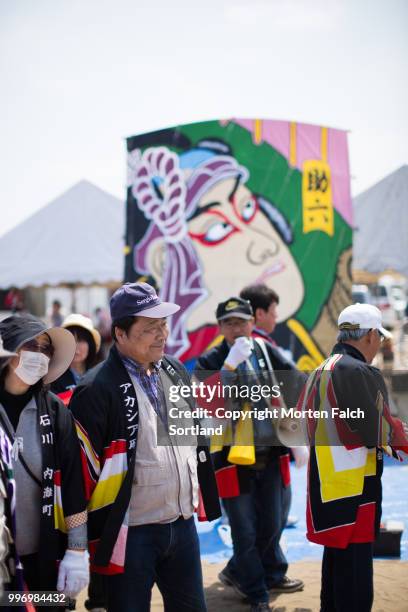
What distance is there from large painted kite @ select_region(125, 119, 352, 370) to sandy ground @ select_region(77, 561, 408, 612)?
203 inches

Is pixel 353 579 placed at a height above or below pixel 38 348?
below

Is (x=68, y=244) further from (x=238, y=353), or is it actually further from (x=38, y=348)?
(x=38, y=348)

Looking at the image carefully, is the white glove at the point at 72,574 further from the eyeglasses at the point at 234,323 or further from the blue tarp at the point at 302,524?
the blue tarp at the point at 302,524

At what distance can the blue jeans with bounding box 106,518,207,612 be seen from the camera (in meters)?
2.88

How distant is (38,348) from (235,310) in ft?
6.13

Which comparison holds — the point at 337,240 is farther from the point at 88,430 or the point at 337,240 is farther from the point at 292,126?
the point at 88,430

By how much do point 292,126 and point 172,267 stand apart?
2.79 meters

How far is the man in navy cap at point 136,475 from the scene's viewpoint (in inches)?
113

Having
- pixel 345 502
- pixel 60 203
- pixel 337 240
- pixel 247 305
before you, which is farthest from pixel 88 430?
pixel 60 203

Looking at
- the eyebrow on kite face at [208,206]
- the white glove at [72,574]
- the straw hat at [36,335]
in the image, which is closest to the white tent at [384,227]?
the eyebrow on kite face at [208,206]

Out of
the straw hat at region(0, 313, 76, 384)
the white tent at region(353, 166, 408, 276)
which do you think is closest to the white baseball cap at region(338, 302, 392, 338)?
the straw hat at region(0, 313, 76, 384)

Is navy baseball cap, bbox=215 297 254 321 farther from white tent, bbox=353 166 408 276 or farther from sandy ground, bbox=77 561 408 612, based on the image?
white tent, bbox=353 166 408 276

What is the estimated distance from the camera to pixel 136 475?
9.68ft

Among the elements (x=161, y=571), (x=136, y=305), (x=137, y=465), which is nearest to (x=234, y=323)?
(x=136, y=305)
